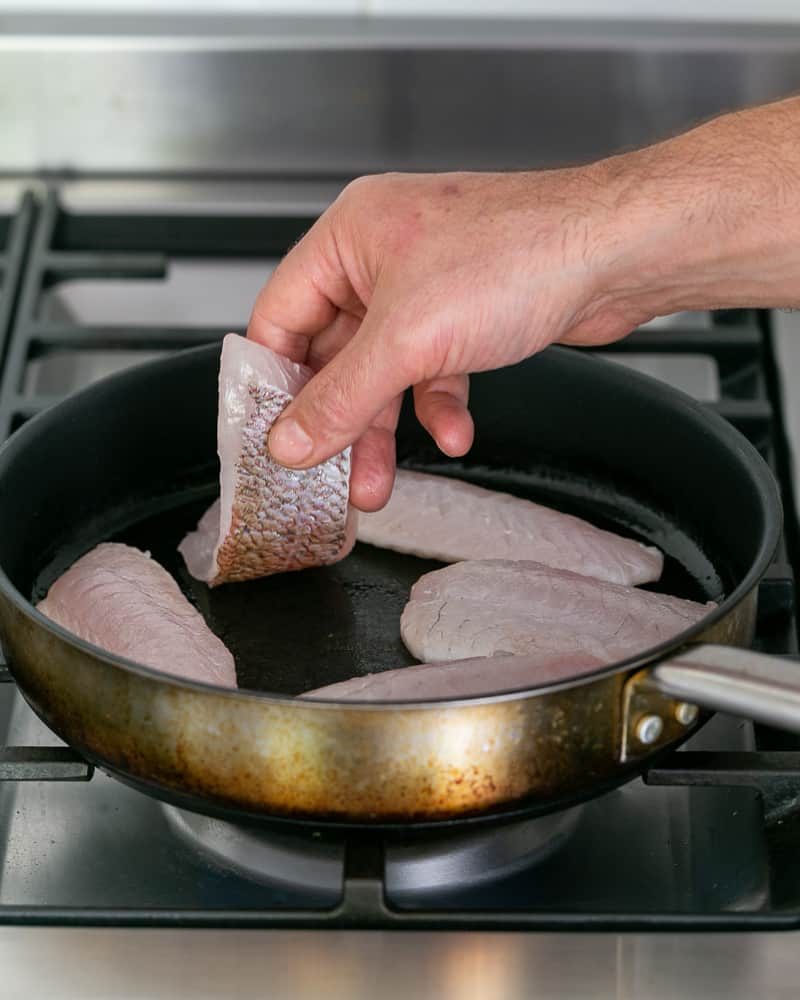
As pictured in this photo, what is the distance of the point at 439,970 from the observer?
905 mm

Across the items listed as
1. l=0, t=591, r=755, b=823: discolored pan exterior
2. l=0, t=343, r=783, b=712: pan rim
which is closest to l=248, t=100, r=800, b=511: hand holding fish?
l=0, t=343, r=783, b=712: pan rim

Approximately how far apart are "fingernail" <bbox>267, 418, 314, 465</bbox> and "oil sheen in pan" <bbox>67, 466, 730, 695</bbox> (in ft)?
0.53

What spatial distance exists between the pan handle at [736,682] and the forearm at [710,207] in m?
0.33

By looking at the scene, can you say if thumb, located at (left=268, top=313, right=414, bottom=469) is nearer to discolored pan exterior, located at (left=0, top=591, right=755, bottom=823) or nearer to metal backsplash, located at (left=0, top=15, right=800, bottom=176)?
discolored pan exterior, located at (left=0, top=591, right=755, bottom=823)

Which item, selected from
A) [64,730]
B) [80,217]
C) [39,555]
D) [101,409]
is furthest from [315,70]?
[64,730]

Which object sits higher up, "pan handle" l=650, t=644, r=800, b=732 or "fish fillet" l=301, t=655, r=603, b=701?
"fish fillet" l=301, t=655, r=603, b=701

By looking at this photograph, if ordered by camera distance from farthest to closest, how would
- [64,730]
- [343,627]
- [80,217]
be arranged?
[80,217] → [343,627] → [64,730]

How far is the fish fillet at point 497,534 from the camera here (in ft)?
4.13

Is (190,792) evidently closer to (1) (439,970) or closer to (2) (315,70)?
(1) (439,970)

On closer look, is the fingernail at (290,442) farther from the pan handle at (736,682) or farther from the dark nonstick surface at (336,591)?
the pan handle at (736,682)

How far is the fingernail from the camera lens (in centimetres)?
110

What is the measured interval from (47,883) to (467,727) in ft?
1.12

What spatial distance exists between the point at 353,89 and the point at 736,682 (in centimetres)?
112

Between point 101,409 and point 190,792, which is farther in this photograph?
point 101,409
